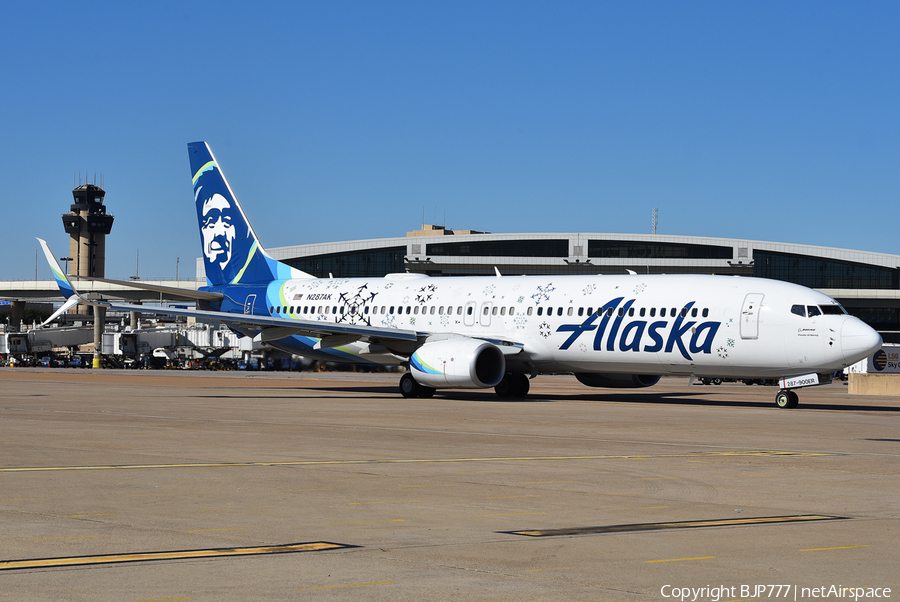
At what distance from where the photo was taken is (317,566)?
7.34 meters

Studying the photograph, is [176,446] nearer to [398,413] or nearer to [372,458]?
[372,458]

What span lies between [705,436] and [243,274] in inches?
1032

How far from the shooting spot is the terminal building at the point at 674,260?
10412 centimetres

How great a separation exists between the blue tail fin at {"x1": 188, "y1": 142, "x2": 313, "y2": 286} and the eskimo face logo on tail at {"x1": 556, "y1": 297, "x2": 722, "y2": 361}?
14682mm

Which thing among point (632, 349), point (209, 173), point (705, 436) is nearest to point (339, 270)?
point (209, 173)

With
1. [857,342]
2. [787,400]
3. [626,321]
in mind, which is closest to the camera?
[857,342]

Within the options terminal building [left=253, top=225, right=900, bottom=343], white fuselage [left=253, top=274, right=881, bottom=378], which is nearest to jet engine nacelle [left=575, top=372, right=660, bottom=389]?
white fuselage [left=253, top=274, right=881, bottom=378]

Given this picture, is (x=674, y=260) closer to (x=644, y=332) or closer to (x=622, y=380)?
(x=622, y=380)

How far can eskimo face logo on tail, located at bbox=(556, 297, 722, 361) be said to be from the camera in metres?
29.4

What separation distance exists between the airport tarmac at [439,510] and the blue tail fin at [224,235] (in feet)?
65.9

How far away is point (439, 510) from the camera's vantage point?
33.4 ft

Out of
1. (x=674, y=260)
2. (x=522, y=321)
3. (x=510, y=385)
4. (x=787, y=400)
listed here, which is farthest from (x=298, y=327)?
(x=674, y=260)

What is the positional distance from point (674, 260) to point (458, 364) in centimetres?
7720

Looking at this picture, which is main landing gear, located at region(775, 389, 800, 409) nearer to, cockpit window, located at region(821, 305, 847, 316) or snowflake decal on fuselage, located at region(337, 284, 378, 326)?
cockpit window, located at region(821, 305, 847, 316)
